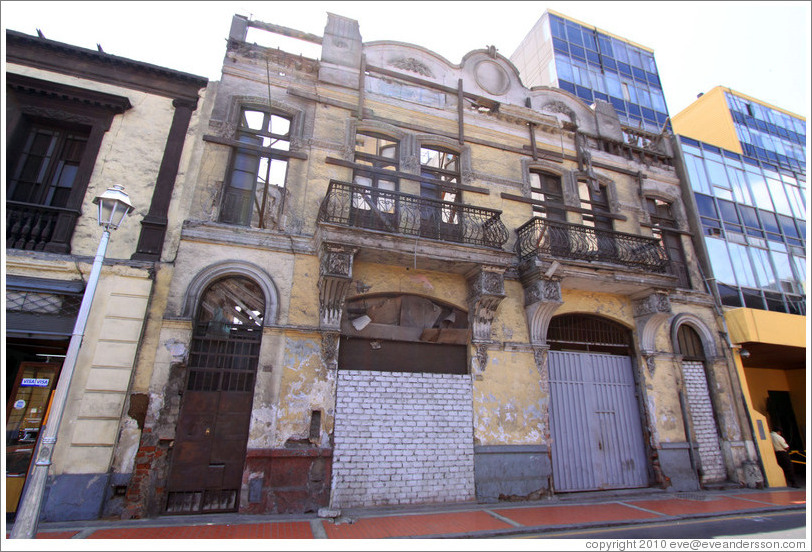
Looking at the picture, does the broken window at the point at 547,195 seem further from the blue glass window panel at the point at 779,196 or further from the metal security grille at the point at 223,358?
the blue glass window panel at the point at 779,196

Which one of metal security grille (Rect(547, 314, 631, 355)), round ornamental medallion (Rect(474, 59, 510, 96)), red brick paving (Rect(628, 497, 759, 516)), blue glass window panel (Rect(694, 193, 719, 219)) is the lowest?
red brick paving (Rect(628, 497, 759, 516))

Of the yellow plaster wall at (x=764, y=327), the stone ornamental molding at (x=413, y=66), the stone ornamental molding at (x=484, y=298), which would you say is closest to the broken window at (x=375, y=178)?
the stone ornamental molding at (x=484, y=298)

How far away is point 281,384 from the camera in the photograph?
7867mm

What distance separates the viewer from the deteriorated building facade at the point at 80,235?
22.5ft

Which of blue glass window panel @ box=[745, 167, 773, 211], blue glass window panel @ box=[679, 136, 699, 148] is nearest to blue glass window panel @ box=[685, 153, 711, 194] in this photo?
blue glass window panel @ box=[679, 136, 699, 148]

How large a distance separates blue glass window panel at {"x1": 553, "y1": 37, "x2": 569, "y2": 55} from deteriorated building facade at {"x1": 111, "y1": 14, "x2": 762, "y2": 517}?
10918 millimetres

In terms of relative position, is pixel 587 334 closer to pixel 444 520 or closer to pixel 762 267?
pixel 444 520

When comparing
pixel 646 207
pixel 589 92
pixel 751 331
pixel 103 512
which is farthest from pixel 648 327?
pixel 589 92

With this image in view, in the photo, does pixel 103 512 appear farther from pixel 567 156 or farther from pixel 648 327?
pixel 567 156

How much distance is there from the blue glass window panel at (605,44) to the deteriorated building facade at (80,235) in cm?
2185

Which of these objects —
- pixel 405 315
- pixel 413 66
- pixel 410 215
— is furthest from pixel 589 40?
pixel 405 315

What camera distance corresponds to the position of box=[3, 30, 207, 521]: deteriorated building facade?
6.87 metres

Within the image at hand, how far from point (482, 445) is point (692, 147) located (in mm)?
13424

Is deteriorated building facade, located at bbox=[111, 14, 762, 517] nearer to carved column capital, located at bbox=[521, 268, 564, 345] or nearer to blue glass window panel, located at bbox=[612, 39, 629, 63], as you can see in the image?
carved column capital, located at bbox=[521, 268, 564, 345]
